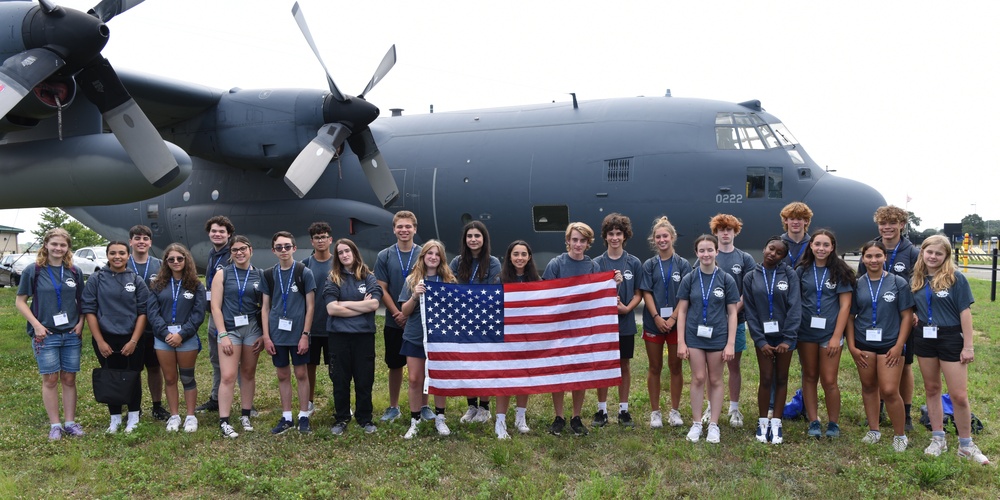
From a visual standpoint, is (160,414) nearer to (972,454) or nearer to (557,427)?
(557,427)

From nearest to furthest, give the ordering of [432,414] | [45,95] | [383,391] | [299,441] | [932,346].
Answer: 1. [932,346]
2. [299,441]
3. [432,414]
4. [383,391]
5. [45,95]

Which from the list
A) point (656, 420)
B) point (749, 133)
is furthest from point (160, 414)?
point (749, 133)

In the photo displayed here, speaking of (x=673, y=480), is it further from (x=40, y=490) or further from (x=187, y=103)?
(x=187, y=103)

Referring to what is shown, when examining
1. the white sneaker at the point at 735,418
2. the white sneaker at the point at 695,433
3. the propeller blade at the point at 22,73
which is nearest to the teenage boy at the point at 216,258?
the propeller blade at the point at 22,73

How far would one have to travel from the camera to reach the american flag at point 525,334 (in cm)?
576

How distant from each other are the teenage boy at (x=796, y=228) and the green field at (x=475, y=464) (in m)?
1.62

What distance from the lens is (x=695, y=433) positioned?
5.63m

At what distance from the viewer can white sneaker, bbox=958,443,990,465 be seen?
5.01m

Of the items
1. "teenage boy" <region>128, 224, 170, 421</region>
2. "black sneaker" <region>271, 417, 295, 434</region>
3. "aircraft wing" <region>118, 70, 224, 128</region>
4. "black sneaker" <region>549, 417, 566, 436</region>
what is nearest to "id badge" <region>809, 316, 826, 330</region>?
"black sneaker" <region>549, 417, 566, 436</region>

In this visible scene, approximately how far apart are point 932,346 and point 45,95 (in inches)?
432

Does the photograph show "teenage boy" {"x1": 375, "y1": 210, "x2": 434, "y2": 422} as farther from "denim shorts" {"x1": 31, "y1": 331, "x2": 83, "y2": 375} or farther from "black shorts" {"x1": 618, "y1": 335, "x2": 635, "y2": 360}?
"denim shorts" {"x1": 31, "y1": 331, "x2": 83, "y2": 375}

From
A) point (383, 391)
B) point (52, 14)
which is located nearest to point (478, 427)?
point (383, 391)

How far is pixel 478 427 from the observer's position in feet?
20.0

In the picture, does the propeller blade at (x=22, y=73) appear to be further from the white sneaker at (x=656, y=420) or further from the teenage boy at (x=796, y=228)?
the teenage boy at (x=796, y=228)
